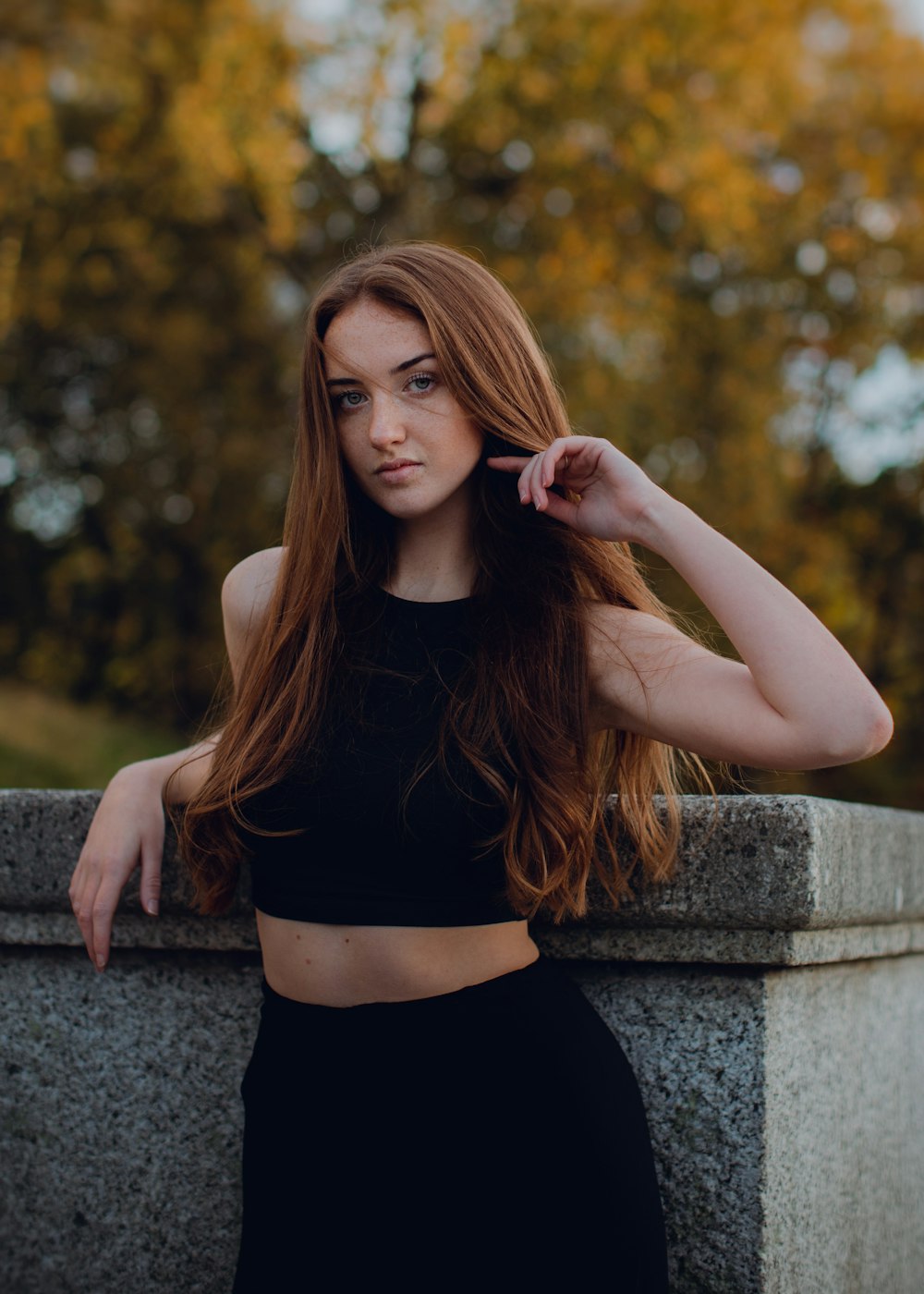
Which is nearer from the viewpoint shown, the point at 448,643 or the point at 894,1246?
the point at 448,643

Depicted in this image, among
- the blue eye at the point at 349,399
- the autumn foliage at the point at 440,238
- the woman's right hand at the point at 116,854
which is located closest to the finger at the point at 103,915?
the woman's right hand at the point at 116,854

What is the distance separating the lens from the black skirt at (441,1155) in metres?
2.10

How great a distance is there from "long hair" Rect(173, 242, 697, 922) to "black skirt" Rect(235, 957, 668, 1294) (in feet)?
0.88

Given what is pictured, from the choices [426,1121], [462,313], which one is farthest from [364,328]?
[426,1121]

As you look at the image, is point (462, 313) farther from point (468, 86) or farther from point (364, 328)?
point (468, 86)

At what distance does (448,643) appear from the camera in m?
2.35

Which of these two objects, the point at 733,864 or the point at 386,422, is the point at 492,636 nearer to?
the point at 386,422

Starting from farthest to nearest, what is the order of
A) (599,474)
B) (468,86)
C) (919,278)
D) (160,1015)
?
(919,278)
(468,86)
(160,1015)
(599,474)

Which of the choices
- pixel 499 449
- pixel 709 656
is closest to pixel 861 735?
pixel 709 656

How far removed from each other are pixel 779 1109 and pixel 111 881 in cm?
131

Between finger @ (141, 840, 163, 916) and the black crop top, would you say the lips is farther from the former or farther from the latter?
finger @ (141, 840, 163, 916)

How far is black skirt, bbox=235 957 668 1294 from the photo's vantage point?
6.90 feet

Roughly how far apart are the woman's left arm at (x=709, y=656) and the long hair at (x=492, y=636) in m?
0.09

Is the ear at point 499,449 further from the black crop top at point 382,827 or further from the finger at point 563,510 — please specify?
the black crop top at point 382,827
